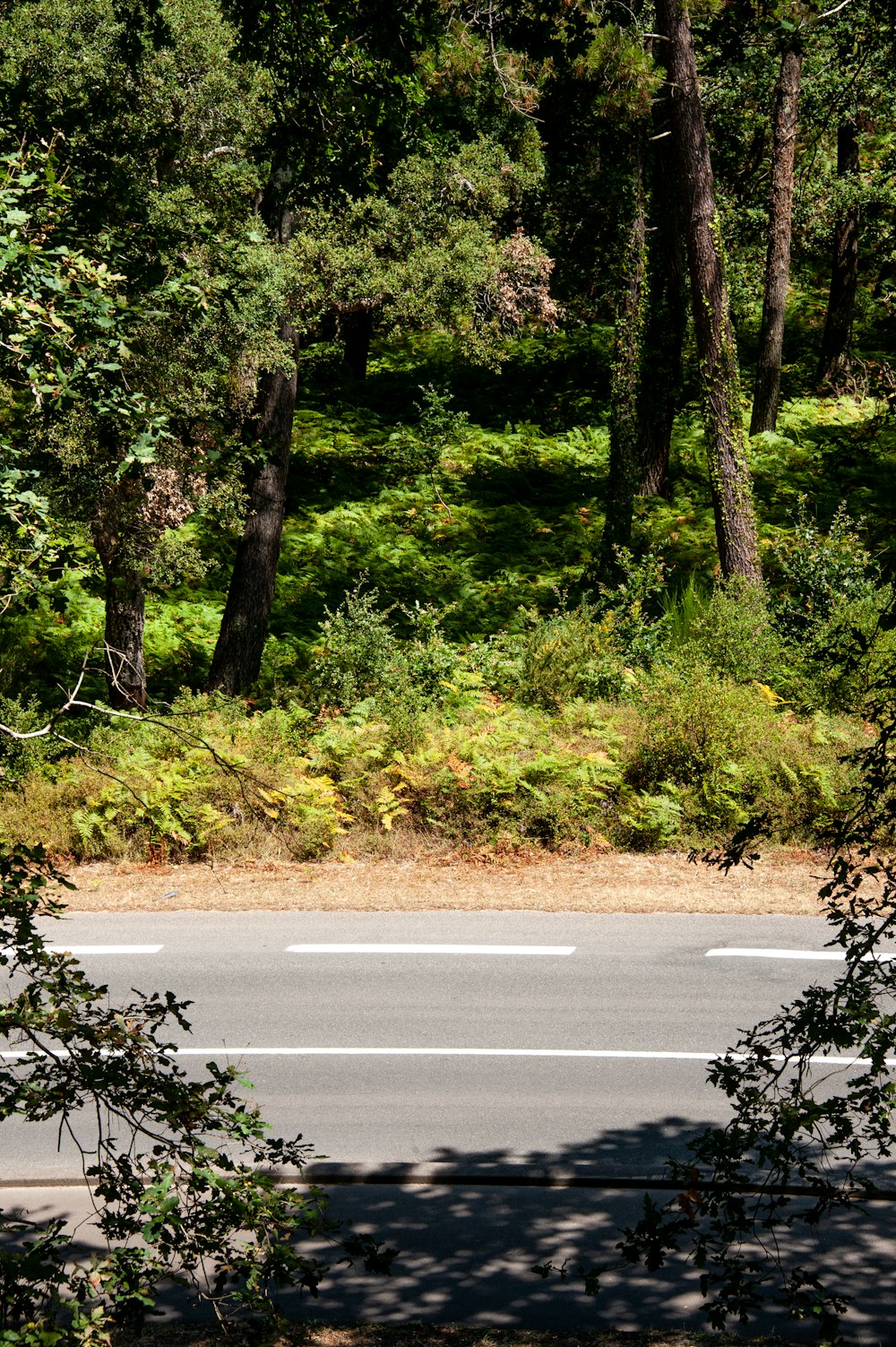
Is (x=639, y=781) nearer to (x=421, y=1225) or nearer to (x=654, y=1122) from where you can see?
(x=654, y=1122)

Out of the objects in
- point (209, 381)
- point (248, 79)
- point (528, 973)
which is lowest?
point (528, 973)

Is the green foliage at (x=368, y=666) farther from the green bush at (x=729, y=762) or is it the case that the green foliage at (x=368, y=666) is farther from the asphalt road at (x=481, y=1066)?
the asphalt road at (x=481, y=1066)

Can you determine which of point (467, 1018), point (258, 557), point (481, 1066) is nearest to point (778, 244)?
point (258, 557)

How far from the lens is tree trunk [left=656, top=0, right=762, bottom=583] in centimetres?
1567

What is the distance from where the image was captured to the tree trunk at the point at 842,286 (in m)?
26.3

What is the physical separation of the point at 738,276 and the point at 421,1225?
69.1 ft

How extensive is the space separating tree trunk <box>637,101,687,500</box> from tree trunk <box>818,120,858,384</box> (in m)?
5.72

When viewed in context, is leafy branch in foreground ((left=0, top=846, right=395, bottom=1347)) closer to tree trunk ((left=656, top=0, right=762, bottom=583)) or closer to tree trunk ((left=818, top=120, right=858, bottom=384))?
tree trunk ((left=656, top=0, right=762, bottom=583))

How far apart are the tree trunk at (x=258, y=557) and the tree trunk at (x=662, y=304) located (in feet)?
26.3

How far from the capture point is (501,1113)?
25.1 feet

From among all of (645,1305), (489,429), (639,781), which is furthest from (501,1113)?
(489,429)

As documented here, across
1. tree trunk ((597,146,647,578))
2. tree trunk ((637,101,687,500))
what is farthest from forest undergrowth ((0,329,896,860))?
tree trunk ((637,101,687,500))

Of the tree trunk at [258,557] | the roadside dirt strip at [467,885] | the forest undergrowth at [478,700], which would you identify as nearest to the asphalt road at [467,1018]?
the roadside dirt strip at [467,885]

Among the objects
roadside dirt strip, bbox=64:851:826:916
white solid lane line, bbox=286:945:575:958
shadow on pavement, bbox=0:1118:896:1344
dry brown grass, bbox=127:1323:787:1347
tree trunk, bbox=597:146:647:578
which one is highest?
tree trunk, bbox=597:146:647:578
